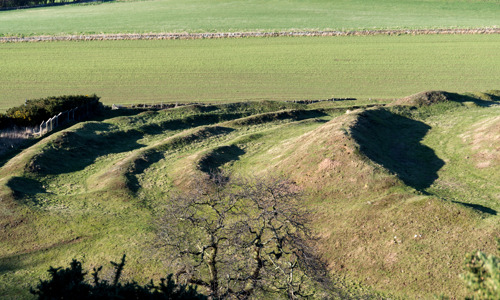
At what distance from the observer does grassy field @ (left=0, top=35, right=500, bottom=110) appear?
291 ft

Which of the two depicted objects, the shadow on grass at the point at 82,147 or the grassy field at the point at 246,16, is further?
the grassy field at the point at 246,16

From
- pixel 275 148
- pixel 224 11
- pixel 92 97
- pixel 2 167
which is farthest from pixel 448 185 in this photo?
pixel 224 11

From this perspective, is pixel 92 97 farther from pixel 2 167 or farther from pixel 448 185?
pixel 448 185

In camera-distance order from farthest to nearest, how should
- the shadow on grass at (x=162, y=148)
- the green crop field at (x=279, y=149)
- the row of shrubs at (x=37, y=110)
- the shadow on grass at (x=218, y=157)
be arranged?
the row of shrubs at (x=37, y=110) → the shadow on grass at (x=218, y=157) → the shadow on grass at (x=162, y=148) → the green crop field at (x=279, y=149)

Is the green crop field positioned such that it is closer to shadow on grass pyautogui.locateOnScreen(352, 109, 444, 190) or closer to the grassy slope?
the grassy slope

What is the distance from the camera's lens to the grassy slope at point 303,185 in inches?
1298

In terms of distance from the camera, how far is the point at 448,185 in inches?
1703

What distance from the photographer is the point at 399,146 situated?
180 feet

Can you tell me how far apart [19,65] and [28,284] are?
8396 cm

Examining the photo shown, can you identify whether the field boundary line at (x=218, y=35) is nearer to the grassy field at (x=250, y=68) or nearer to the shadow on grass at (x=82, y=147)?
the grassy field at (x=250, y=68)

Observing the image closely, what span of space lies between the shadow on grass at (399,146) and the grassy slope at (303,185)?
26 centimetres

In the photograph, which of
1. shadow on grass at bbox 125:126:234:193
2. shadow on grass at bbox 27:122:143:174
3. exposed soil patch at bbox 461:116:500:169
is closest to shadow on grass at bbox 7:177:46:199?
shadow on grass at bbox 27:122:143:174

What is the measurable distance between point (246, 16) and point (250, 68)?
61.7 m

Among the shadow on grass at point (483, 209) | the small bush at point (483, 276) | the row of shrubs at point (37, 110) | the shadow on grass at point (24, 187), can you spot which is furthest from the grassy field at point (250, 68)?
the small bush at point (483, 276)
